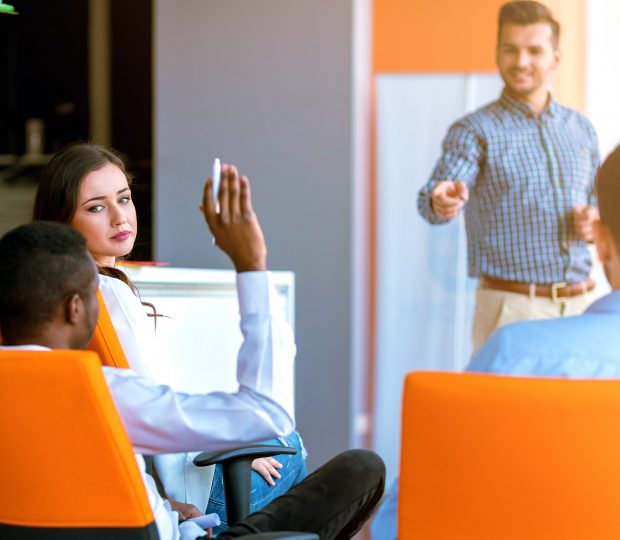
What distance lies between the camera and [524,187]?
11.3ft

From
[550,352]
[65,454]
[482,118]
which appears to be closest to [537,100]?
[482,118]

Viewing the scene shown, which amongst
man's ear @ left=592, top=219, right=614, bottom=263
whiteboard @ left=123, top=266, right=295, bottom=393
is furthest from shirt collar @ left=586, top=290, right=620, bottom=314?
whiteboard @ left=123, top=266, right=295, bottom=393

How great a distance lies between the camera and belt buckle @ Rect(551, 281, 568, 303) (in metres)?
3.37

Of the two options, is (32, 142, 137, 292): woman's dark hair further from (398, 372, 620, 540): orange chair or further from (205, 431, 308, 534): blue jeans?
(398, 372, 620, 540): orange chair

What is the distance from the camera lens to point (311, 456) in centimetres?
420

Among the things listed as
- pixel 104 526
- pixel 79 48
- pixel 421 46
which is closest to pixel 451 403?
pixel 104 526

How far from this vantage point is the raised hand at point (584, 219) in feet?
11.0

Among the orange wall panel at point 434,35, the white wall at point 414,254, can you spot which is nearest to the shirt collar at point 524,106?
the white wall at point 414,254

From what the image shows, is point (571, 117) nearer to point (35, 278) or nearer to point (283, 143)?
point (283, 143)

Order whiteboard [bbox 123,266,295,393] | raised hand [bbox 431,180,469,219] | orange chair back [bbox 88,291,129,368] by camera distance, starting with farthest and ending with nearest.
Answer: raised hand [bbox 431,180,469,219], whiteboard [bbox 123,266,295,393], orange chair back [bbox 88,291,129,368]

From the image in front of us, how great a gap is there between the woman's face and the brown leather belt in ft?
5.47

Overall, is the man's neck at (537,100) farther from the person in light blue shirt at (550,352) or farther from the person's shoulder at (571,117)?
the person in light blue shirt at (550,352)

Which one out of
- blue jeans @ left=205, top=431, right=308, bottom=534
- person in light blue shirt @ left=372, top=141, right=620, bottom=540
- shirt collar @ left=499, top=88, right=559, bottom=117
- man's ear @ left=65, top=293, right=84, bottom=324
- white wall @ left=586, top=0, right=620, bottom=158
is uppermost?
white wall @ left=586, top=0, right=620, bottom=158

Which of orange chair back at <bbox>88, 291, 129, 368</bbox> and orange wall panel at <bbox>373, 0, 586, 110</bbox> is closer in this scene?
orange chair back at <bbox>88, 291, 129, 368</bbox>
